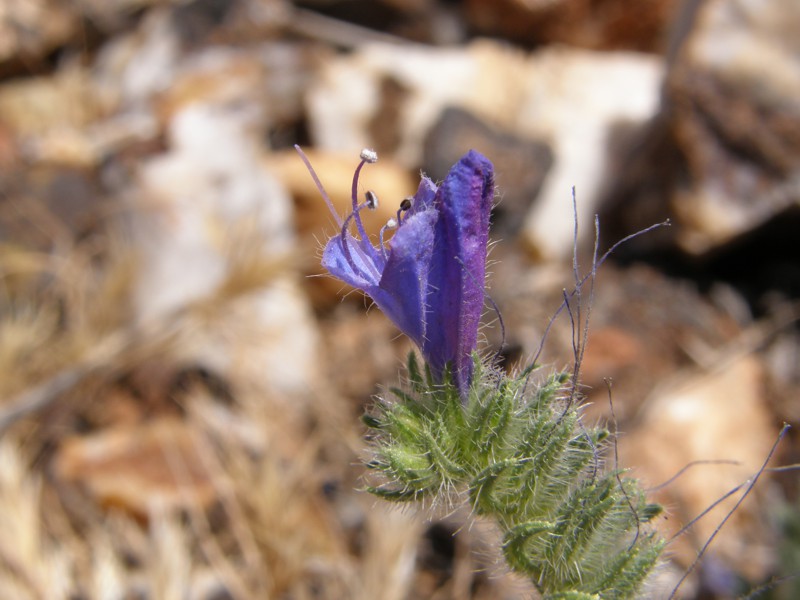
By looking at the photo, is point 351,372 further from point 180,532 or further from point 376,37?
point 376,37

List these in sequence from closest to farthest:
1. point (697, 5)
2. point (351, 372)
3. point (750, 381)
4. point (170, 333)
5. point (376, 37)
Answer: point (170, 333), point (750, 381), point (351, 372), point (697, 5), point (376, 37)

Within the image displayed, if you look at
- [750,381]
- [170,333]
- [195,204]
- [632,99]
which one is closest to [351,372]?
[170,333]

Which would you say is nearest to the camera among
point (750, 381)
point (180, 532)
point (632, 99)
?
point (180, 532)

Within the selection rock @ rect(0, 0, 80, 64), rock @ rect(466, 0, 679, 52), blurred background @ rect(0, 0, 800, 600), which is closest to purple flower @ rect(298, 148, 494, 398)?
blurred background @ rect(0, 0, 800, 600)

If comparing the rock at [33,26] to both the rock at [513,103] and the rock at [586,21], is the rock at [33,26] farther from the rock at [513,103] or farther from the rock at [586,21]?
the rock at [586,21]

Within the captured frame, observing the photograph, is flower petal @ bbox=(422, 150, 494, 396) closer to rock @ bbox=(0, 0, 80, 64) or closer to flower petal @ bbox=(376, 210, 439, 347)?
flower petal @ bbox=(376, 210, 439, 347)

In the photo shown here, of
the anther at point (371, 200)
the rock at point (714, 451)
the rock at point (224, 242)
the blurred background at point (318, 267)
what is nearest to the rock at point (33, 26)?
the blurred background at point (318, 267)
